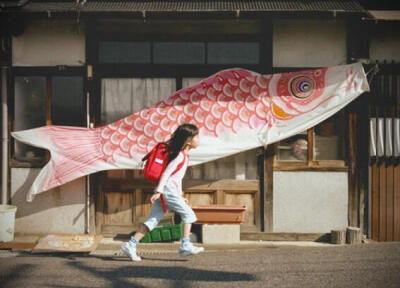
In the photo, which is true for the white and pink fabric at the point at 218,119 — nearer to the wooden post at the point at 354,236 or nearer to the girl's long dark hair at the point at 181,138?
the girl's long dark hair at the point at 181,138

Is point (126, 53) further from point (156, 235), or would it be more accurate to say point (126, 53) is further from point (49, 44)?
point (156, 235)

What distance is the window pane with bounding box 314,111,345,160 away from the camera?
945cm

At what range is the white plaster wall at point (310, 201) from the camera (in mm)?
9297

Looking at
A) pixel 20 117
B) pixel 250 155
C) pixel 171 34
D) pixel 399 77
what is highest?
pixel 171 34

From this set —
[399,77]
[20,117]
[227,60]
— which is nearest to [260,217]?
[227,60]

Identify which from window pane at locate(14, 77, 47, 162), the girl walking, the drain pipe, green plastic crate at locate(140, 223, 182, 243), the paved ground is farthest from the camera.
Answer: window pane at locate(14, 77, 47, 162)

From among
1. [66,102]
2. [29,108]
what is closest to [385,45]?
[66,102]

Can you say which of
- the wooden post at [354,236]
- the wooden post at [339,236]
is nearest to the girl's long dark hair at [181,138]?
the wooden post at [339,236]

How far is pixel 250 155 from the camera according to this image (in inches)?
371

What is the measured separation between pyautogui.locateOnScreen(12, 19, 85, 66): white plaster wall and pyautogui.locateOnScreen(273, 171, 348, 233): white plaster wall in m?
4.69

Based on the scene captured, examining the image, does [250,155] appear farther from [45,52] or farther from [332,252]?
[45,52]

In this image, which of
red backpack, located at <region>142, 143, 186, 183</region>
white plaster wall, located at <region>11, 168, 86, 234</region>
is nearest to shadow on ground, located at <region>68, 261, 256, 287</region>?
red backpack, located at <region>142, 143, 186, 183</region>

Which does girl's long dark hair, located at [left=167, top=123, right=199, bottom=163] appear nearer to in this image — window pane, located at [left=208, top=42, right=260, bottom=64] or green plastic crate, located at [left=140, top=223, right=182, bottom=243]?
green plastic crate, located at [left=140, top=223, right=182, bottom=243]

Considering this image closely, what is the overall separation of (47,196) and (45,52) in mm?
2862
